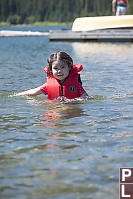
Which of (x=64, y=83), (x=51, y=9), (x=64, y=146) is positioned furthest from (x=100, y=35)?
(x=51, y=9)

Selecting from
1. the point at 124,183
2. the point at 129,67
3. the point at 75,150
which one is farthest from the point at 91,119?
the point at 129,67

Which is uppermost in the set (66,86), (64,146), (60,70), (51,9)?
(51,9)

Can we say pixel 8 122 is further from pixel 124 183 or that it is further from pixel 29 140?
pixel 124 183

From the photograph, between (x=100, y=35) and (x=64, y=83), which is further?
(x=100, y=35)

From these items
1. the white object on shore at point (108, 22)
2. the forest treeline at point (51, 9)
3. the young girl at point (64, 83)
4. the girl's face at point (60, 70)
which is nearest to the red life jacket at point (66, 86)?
the young girl at point (64, 83)

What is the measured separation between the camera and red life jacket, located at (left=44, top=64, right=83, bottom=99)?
28.2ft

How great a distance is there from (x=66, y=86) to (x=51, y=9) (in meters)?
194

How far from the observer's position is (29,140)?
5.79 meters

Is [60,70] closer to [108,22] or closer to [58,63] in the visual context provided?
[58,63]

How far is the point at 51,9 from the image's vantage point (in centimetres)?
19812

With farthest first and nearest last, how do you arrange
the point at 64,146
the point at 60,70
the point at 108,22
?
the point at 60,70, the point at 108,22, the point at 64,146

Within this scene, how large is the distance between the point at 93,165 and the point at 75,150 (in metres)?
0.60

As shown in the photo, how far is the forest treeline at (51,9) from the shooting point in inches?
7333

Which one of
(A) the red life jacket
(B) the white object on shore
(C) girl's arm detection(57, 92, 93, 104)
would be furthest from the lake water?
(B) the white object on shore
